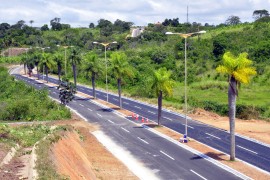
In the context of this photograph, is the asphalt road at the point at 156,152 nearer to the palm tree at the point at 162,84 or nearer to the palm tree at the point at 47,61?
the palm tree at the point at 162,84

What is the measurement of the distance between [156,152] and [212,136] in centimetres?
927

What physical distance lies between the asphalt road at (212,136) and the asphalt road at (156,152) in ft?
11.4

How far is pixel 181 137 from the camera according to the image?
4522cm

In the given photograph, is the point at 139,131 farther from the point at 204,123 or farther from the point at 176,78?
the point at 176,78

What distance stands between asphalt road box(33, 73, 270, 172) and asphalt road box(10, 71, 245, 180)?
3474 mm

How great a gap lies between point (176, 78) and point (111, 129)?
1815 inches

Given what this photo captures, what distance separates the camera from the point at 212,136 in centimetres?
4656

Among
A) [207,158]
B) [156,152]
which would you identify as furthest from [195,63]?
[207,158]

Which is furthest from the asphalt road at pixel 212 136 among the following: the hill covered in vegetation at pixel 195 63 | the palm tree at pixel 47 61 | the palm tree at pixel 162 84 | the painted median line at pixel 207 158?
the palm tree at pixel 47 61

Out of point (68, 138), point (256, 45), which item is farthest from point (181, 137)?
point (256, 45)

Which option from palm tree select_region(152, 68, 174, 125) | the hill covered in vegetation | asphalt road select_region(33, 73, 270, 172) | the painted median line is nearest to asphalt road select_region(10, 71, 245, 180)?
the painted median line

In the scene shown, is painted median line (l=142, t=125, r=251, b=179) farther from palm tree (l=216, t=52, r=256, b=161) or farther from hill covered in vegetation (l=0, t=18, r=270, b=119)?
hill covered in vegetation (l=0, t=18, r=270, b=119)

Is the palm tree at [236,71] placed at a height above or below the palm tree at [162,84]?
above

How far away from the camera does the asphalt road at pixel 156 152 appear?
1282 inches
